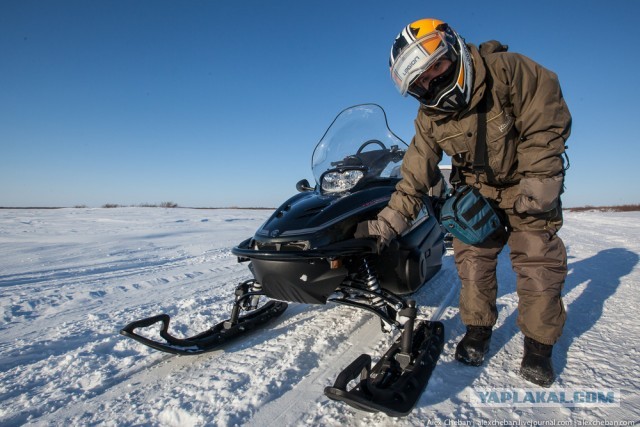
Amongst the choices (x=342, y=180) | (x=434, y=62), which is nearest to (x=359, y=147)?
(x=342, y=180)

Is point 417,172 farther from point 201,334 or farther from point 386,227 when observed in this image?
point 201,334

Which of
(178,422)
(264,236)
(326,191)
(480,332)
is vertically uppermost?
(326,191)

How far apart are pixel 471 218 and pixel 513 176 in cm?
40

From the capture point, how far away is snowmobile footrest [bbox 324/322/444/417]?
1.49m

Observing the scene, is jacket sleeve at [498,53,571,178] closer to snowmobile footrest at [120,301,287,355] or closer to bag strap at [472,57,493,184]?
bag strap at [472,57,493,184]

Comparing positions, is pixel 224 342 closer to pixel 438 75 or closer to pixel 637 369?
pixel 438 75

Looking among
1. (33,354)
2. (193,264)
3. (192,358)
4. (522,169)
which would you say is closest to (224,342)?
(192,358)

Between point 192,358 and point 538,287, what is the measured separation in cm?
214

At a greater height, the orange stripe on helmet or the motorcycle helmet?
the orange stripe on helmet

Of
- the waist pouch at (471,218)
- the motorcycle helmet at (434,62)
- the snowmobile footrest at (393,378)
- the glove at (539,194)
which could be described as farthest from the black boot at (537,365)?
the motorcycle helmet at (434,62)

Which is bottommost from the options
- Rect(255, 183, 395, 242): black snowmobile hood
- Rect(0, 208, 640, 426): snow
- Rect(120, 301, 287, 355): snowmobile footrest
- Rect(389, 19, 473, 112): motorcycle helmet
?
Rect(0, 208, 640, 426): snow

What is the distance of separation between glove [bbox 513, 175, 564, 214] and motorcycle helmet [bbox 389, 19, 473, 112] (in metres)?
0.55

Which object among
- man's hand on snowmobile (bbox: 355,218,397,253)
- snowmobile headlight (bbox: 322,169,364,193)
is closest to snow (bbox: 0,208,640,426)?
man's hand on snowmobile (bbox: 355,218,397,253)

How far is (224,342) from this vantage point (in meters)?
2.45
